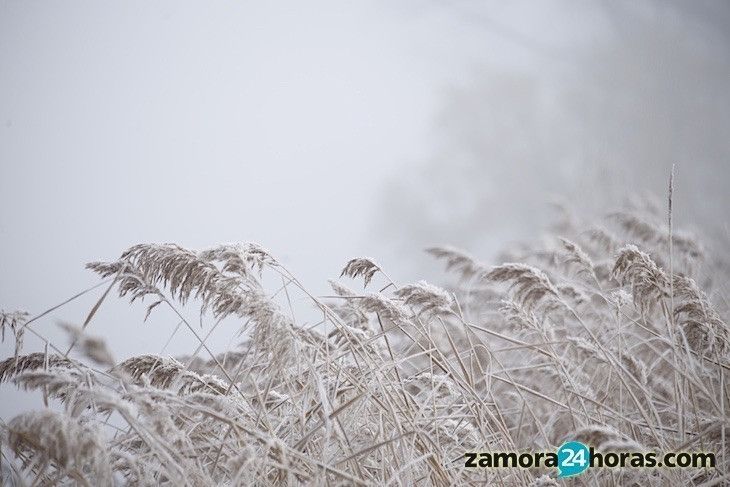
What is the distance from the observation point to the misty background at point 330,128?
3.26 metres

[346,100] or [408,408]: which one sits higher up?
[346,100]

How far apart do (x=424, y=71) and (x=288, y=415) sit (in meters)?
4.51

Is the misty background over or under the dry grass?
over

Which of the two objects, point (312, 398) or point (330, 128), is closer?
point (312, 398)

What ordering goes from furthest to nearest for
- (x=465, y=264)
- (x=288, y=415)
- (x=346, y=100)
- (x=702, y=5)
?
(x=702, y=5), (x=346, y=100), (x=465, y=264), (x=288, y=415)

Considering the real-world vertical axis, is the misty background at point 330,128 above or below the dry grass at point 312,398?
above

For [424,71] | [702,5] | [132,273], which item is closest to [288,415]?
[132,273]

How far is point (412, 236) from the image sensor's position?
5.21m

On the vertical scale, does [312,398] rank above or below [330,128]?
below

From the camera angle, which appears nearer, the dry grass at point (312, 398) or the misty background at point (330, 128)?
the dry grass at point (312, 398)

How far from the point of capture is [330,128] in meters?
4.85

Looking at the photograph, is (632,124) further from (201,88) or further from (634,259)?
(634,259)

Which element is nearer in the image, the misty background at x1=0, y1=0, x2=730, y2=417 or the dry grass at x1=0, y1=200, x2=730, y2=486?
the dry grass at x1=0, y1=200, x2=730, y2=486

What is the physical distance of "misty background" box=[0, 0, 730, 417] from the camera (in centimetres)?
326
